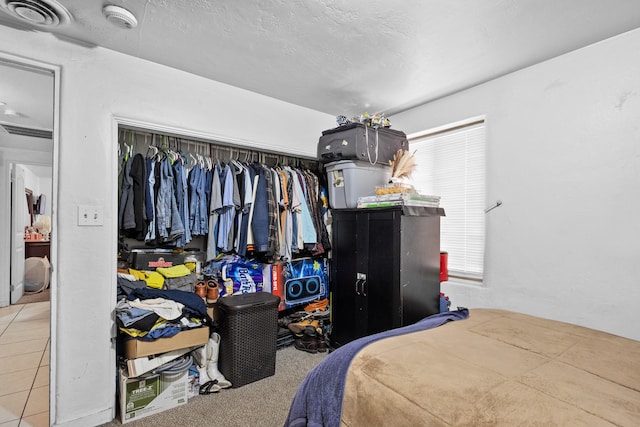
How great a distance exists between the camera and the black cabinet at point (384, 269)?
2342 mm

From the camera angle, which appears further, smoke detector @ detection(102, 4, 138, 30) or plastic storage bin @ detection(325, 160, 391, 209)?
plastic storage bin @ detection(325, 160, 391, 209)

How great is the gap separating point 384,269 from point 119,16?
2282 mm

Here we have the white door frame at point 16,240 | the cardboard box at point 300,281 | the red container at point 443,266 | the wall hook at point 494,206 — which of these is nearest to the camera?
the wall hook at point 494,206

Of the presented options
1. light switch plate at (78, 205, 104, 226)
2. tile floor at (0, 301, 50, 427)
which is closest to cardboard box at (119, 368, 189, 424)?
tile floor at (0, 301, 50, 427)

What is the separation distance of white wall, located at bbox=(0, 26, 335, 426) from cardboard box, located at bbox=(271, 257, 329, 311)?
139cm

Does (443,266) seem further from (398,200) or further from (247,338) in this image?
(247,338)

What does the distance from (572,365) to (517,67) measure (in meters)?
2.07

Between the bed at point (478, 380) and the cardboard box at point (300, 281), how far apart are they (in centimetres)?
173

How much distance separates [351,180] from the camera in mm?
2787

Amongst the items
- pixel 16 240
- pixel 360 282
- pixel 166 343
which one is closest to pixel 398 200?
pixel 360 282

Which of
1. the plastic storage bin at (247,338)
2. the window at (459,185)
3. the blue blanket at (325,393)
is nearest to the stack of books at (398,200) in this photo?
the window at (459,185)

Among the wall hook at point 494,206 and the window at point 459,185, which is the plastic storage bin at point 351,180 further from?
the wall hook at point 494,206

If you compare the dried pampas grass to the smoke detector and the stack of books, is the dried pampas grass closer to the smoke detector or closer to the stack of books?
the stack of books

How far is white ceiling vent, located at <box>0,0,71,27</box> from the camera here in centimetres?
151
